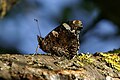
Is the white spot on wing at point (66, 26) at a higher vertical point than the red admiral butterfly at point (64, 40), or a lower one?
higher

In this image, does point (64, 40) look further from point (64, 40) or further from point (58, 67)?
point (58, 67)

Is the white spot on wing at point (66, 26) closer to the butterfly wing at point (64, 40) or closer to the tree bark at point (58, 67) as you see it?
the butterfly wing at point (64, 40)

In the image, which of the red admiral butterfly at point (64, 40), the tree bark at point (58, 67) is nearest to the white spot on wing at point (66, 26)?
the red admiral butterfly at point (64, 40)

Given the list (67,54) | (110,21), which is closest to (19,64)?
(67,54)

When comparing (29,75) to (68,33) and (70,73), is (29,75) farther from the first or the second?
(68,33)

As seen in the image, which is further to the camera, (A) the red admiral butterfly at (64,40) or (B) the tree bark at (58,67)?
(A) the red admiral butterfly at (64,40)

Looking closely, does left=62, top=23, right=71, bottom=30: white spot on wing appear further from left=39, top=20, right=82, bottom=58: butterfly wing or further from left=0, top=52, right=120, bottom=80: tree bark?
left=0, top=52, right=120, bottom=80: tree bark

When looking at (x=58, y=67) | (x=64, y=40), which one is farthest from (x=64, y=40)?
(x=58, y=67)

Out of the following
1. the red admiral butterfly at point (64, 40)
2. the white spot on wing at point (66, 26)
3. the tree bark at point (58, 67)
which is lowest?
the tree bark at point (58, 67)
